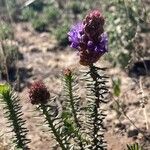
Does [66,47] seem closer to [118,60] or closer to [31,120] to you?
[118,60]

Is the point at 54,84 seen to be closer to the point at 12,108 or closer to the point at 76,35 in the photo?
the point at 12,108

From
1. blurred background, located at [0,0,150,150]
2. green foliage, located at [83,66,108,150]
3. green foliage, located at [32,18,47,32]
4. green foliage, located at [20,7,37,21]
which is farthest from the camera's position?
green foliage, located at [20,7,37,21]

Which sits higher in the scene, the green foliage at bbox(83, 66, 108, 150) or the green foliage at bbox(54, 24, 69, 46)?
the green foliage at bbox(54, 24, 69, 46)

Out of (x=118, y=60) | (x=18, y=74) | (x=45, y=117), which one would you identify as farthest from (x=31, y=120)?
(x=45, y=117)

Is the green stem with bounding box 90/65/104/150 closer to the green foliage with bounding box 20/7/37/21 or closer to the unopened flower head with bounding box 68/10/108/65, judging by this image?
the unopened flower head with bounding box 68/10/108/65

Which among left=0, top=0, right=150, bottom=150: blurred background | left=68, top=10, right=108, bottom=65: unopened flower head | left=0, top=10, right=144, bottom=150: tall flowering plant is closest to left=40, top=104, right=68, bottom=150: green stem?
left=0, top=10, right=144, bottom=150: tall flowering plant

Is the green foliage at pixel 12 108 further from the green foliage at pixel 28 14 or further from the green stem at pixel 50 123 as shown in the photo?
the green foliage at pixel 28 14
